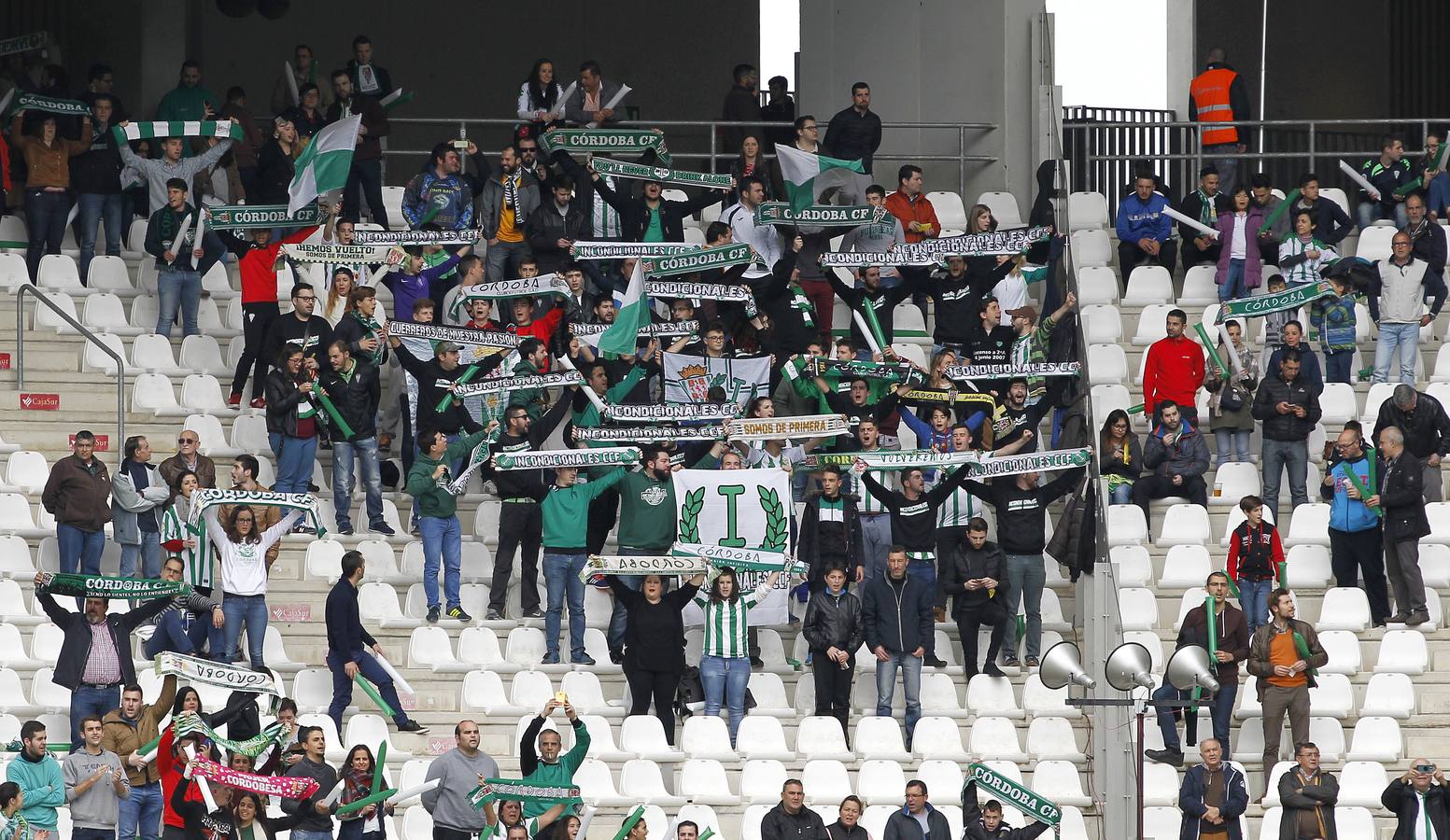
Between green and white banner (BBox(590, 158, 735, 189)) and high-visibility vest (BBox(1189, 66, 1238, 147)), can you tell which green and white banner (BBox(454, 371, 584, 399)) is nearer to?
green and white banner (BBox(590, 158, 735, 189))

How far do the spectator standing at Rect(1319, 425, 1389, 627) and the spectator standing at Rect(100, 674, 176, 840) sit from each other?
346 inches

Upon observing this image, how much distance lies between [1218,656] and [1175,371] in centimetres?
308

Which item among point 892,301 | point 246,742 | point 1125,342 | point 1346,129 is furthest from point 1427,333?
point 246,742

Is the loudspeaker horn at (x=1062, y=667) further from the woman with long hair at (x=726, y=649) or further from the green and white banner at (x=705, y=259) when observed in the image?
the green and white banner at (x=705, y=259)

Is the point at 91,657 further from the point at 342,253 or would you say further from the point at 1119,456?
→ the point at 1119,456

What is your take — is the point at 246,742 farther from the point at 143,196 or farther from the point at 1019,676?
the point at 143,196

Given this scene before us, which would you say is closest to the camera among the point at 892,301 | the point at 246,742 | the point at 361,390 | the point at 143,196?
the point at 246,742

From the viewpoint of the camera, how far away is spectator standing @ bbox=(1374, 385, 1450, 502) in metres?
19.6

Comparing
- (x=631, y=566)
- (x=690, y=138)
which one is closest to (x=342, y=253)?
(x=631, y=566)

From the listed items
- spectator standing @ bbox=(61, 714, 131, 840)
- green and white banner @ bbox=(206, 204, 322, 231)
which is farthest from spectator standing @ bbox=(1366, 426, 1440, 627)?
spectator standing @ bbox=(61, 714, 131, 840)

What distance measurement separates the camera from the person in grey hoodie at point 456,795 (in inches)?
655

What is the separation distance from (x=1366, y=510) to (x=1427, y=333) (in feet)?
11.1

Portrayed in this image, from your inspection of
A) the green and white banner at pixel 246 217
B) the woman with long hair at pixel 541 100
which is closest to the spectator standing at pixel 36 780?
the green and white banner at pixel 246 217

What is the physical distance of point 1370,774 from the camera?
18.0m
